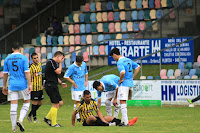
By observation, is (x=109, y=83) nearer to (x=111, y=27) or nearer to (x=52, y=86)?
(x=52, y=86)

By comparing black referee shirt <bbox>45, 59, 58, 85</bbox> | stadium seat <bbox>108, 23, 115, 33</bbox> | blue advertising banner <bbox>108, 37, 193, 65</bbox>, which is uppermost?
stadium seat <bbox>108, 23, 115, 33</bbox>

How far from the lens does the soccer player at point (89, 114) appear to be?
11273mm

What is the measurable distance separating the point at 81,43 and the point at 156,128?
17.3m

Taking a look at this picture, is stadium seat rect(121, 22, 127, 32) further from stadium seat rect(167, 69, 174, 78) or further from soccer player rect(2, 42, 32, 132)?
soccer player rect(2, 42, 32, 132)

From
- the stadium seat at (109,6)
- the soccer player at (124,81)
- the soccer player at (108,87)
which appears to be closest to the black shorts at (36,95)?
the soccer player at (108,87)

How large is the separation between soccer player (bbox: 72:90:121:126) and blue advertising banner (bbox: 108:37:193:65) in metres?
10.3

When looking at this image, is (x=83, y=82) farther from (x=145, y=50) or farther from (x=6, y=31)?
(x=6, y=31)

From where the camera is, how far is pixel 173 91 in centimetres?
1961

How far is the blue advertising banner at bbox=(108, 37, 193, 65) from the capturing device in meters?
22.1

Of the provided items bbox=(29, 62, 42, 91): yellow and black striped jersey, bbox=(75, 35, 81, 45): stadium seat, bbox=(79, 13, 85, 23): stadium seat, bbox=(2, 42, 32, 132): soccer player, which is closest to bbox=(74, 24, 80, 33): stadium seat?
bbox=(79, 13, 85, 23): stadium seat

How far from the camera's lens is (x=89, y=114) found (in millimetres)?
11625

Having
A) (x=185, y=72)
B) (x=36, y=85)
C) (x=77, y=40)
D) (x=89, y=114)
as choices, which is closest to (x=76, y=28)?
(x=77, y=40)

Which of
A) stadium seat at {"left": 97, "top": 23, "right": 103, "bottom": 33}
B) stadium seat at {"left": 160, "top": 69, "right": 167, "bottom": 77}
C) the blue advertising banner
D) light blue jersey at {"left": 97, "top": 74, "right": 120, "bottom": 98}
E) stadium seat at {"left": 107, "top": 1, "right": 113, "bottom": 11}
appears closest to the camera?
light blue jersey at {"left": 97, "top": 74, "right": 120, "bottom": 98}

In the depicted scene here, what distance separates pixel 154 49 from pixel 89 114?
42.1 ft
